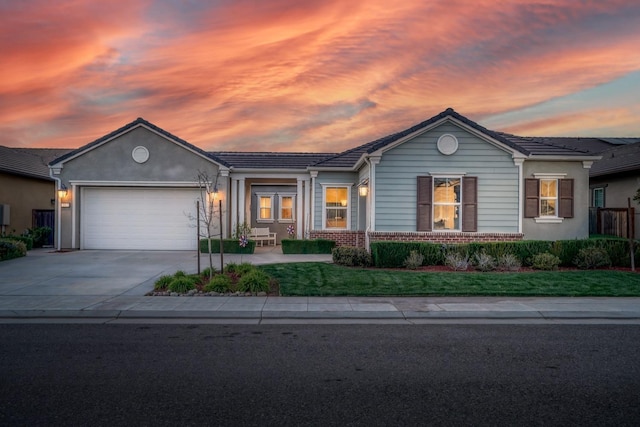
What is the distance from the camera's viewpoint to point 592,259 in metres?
13.7

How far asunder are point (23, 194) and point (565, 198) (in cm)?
2732

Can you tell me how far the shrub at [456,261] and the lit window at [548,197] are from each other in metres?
6.30

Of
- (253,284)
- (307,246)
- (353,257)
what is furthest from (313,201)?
(253,284)

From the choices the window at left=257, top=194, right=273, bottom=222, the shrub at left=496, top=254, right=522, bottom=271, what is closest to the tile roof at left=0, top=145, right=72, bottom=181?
the window at left=257, top=194, right=273, bottom=222

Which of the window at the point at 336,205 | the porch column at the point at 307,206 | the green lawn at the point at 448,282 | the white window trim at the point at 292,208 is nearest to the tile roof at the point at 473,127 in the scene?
the window at the point at 336,205

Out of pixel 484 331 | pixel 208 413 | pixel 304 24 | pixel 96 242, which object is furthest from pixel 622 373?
pixel 96 242

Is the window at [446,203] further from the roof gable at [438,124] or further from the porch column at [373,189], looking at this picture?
the porch column at [373,189]

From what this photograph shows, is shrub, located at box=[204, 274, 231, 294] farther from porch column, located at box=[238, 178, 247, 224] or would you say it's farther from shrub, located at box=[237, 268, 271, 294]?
porch column, located at box=[238, 178, 247, 224]

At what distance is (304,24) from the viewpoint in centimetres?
1499

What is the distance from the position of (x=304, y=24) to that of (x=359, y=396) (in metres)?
13.4

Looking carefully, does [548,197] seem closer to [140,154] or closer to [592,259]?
[592,259]

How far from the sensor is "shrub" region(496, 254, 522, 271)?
13.5 m

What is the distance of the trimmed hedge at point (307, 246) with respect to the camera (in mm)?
19203

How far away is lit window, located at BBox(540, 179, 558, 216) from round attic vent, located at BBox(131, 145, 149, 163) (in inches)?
671
